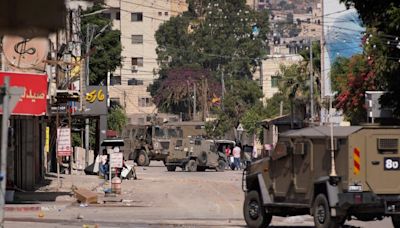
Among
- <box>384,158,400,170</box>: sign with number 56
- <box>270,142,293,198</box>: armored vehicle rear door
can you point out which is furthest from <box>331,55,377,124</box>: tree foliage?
<box>384,158,400,170</box>: sign with number 56

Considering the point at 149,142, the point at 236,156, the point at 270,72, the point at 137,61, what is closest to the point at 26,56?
the point at 236,156

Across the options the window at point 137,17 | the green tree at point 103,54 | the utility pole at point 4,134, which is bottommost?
the utility pole at point 4,134

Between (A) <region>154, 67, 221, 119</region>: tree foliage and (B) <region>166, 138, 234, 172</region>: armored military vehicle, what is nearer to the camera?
(B) <region>166, 138, 234, 172</region>: armored military vehicle

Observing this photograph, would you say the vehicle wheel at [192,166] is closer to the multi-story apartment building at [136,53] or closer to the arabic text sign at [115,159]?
the arabic text sign at [115,159]

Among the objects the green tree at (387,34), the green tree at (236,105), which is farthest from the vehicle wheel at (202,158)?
the green tree at (236,105)

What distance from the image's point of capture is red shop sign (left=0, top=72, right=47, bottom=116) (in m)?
23.7

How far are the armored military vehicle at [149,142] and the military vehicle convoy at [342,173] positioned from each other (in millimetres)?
44345

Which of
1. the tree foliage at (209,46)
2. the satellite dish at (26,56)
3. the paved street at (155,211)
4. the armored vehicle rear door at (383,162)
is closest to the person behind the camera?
the armored vehicle rear door at (383,162)

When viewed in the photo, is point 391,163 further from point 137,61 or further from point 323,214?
point 137,61

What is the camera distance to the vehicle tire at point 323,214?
1669 centimetres

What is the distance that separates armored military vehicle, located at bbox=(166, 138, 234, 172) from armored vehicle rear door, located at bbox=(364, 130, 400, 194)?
37798 mm

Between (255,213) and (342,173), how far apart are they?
9.81 ft

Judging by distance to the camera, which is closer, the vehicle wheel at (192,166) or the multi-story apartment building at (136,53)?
the vehicle wheel at (192,166)

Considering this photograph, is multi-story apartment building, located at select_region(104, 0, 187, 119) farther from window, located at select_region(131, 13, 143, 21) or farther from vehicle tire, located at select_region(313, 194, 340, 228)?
vehicle tire, located at select_region(313, 194, 340, 228)
